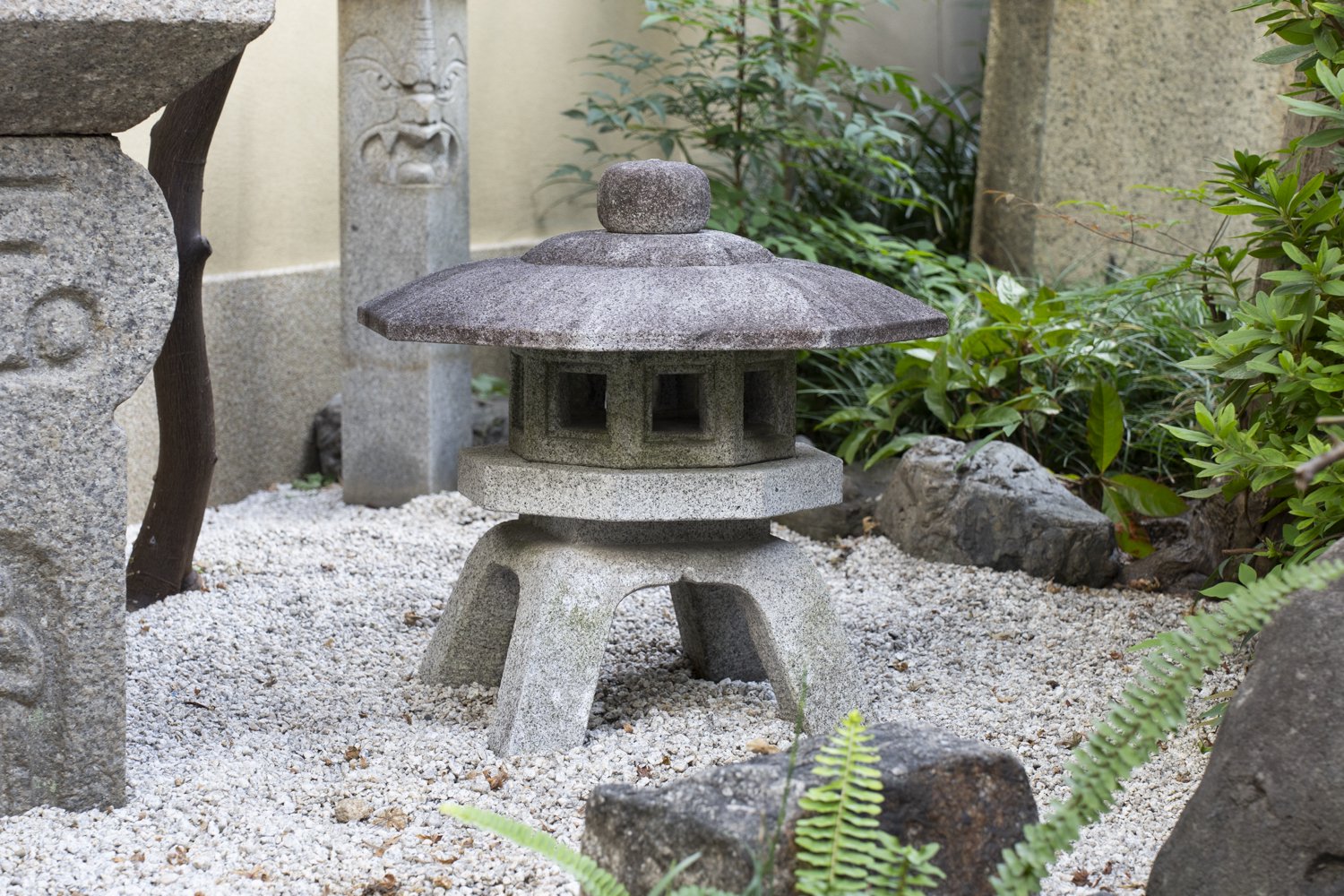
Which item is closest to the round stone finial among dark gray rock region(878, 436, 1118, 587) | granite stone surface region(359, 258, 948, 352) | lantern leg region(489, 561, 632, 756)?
granite stone surface region(359, 258, 948, 352)

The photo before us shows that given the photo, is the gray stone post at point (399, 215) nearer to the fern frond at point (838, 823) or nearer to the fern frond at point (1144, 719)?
the fern frond at point (838, 823)

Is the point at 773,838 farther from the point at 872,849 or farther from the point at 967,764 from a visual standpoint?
the point at 967,764

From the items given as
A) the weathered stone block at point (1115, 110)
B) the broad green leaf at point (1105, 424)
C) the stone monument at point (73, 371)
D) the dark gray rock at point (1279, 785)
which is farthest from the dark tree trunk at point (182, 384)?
the weathered stone block at point (1115, 110)

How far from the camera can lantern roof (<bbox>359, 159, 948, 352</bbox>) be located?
2.69 metres

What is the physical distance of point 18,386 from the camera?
237cm

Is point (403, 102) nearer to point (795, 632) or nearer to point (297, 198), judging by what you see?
point (297, 198)

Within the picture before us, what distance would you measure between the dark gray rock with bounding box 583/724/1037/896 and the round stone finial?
4.58 feet

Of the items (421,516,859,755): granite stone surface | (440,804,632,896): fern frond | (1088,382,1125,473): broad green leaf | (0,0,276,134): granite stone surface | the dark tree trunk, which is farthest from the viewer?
(1088,382,1125,473): broad green leaf

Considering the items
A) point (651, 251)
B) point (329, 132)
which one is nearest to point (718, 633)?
point (651, 251)

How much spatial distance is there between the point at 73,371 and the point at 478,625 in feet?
4.06

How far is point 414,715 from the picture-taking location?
127 inches

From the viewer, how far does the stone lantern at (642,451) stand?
2836 millimetres

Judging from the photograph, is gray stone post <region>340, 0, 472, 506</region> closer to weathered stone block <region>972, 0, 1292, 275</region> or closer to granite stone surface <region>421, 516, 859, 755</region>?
granite stone surface <region>421, 516, 859, 755</region>

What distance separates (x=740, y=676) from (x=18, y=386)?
1.84 metres
